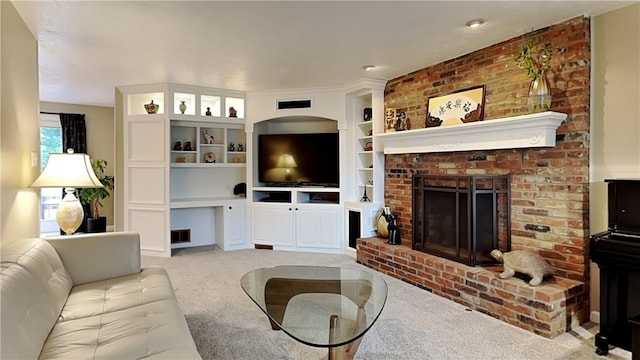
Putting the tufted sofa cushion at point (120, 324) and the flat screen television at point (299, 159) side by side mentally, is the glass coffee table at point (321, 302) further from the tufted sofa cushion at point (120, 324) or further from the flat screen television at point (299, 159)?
the flat screen television at point (299, 159)

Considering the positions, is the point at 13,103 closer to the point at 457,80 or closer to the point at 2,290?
the point at 2,290

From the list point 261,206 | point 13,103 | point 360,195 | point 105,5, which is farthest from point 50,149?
point 360,195

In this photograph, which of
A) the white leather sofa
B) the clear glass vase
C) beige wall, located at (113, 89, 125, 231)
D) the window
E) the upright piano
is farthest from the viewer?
the window

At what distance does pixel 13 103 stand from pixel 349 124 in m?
3.70

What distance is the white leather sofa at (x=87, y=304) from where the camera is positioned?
5.18 ft

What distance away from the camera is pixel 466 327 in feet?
9.08

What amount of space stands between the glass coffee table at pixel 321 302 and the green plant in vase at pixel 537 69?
1898mm

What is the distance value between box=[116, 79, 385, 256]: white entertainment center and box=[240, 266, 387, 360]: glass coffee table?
196 centimetres

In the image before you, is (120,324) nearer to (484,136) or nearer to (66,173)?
(66,173)

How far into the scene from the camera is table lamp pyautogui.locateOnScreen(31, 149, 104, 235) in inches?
114

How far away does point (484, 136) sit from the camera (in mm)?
3326

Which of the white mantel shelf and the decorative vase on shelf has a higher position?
the decorative vase on shelf

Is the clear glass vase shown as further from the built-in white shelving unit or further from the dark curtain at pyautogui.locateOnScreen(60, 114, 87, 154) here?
the dark curtain at pyautogui.locateOnScreen(60, 114, 87, 154)

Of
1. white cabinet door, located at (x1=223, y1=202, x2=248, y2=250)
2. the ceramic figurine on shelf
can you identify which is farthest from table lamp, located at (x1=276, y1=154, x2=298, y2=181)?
the ceramic figurine on shelf
